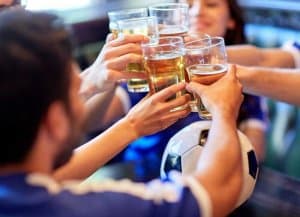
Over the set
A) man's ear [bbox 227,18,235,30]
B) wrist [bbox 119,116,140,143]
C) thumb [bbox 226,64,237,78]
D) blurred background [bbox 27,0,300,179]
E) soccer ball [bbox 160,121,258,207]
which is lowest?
blurred background [bbox 27,0,300,179]

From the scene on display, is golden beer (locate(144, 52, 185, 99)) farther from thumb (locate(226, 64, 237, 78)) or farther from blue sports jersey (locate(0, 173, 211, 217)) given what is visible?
blue sports jersey (locate(0, 173, 211, 217))

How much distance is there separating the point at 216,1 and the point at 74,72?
1.31 metres

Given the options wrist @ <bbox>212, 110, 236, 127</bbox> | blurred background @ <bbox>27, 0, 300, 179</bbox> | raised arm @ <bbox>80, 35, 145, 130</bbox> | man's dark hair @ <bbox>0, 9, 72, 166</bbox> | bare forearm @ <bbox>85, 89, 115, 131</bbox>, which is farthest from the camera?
blurred background @ <bbox>27, 0, 300, 179</bbox>

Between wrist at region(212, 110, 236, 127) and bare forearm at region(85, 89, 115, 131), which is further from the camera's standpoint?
bare forearm at region(85, 89, 115, 131)

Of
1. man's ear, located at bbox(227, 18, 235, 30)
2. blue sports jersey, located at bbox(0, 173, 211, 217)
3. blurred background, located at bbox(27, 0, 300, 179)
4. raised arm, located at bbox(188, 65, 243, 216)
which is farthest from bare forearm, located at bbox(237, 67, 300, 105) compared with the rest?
blurred background, located at bbox(27, 0, 300, 179)

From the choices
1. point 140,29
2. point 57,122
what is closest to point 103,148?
point 140,29

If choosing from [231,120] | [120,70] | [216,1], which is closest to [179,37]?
[120,70]

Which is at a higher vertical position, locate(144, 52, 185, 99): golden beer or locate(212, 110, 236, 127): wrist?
locate(144, 52, 185, 99): golden beer

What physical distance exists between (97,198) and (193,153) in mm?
417

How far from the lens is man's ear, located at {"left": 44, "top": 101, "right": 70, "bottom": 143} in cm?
79

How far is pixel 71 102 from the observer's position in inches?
32.4

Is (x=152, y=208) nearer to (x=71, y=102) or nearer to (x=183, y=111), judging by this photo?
(x=71, y=102)

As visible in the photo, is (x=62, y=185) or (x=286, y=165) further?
(x=286, y=165)

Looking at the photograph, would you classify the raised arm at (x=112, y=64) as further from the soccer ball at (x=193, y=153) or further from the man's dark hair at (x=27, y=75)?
the man's dark hair at (x=27, y=75)
